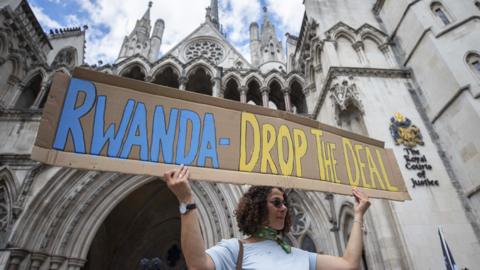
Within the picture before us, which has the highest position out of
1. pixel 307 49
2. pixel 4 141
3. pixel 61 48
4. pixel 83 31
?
pixel 83 31

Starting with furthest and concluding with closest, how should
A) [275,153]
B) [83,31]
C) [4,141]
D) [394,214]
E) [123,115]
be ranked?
1. [83,31]
2. [4,141]
3. [394,214]
4. [275,153]
5. [123,115]

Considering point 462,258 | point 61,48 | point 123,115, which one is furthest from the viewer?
point 61,48

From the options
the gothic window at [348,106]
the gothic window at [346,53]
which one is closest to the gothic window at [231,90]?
the gothic window at [346,53]

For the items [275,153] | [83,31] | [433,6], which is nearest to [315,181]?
[275,153]

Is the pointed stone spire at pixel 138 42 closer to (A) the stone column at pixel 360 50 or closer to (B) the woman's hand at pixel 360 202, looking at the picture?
(A) the stone column at pixel 360 50

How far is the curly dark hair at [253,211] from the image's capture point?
1.54 metres

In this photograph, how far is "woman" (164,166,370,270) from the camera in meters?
1.09

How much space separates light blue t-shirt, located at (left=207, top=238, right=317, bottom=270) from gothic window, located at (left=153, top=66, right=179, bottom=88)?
1022 centimetres

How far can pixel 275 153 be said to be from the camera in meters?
1.98

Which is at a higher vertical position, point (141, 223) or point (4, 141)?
point (4, 141)

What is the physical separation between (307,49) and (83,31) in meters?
14.0

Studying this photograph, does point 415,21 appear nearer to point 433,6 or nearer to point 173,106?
point 433,6

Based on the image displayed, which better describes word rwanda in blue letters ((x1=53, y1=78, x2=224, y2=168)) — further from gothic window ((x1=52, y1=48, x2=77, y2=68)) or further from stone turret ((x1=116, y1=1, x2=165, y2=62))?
stone turret ((x1=116, y1=1, x2=165, y2=62))

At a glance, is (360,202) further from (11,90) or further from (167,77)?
(11,90)
